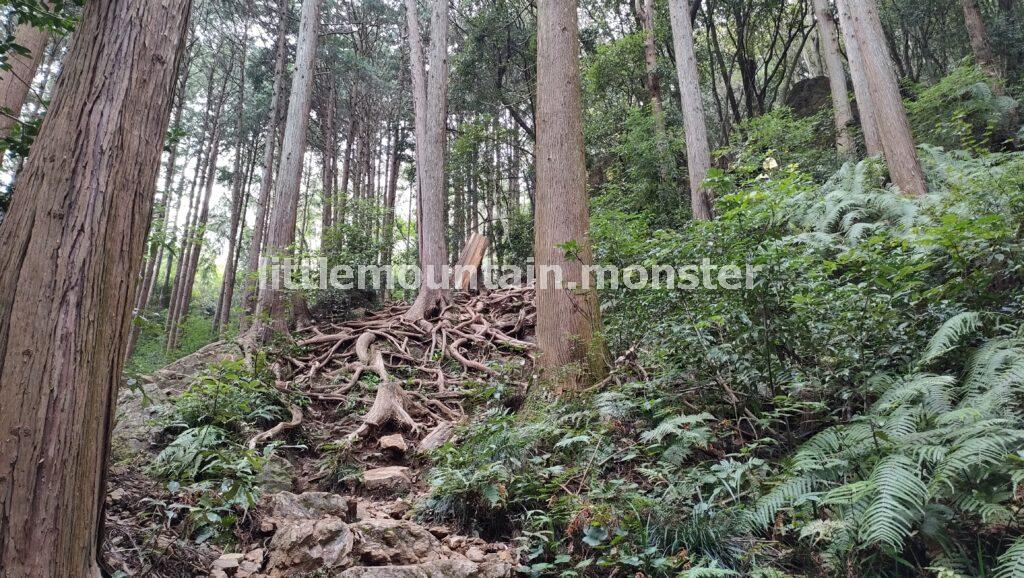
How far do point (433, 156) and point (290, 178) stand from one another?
2.97 meters

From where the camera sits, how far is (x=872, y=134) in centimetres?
912

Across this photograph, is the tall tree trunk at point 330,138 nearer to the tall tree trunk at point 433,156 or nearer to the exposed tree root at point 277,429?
the tall tree trunk at point 433,156

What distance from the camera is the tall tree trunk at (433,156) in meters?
9.57

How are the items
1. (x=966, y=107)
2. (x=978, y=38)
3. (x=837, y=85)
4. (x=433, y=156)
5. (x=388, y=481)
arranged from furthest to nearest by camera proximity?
(x=978, y=38) < (x=837, y=85) < (x=433, y=156) < (x=966, y=107) < (x=388, y=481)

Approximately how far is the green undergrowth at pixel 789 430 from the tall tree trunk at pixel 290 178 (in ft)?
17.4

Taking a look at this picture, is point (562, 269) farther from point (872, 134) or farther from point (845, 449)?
point (872, 134)

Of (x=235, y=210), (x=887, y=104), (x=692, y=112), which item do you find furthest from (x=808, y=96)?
(x=235, y=210)

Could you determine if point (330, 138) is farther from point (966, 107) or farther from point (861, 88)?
point (966, 107)

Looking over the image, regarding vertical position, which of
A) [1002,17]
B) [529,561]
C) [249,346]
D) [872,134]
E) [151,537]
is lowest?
[529,561]

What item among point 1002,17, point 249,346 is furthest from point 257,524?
point 1002,17

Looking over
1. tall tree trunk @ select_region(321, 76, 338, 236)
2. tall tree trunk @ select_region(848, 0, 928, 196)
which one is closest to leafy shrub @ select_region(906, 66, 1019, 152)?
tall tree trunk @ select_region(848, 0, 928, 196)

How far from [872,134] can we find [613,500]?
9.62 metres

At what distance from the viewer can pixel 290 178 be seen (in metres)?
8.99

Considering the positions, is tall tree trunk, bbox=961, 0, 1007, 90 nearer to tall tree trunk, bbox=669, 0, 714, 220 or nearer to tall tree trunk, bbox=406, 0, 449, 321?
tall tree trunk, bbox=669, 0, 714, 220
